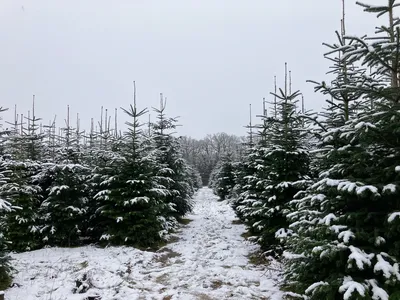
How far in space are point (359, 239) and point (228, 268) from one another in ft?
14.2

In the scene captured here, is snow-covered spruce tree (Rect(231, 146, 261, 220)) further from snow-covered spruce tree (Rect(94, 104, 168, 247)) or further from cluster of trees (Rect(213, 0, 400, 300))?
cluster of trees (Rect(213, 0, 400, 300))

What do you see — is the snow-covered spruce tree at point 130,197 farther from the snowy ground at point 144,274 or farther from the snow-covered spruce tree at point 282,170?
the snow-covered spruce tree at point 282,170

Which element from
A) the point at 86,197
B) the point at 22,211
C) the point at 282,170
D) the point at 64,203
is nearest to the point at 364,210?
the point at 282,170

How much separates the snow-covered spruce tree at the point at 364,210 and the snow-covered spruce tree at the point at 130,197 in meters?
6.40

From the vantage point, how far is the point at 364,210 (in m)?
4.59

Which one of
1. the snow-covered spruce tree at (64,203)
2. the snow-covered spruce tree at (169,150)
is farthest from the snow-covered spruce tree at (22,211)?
the snow-covered spruce tree at (169,150)

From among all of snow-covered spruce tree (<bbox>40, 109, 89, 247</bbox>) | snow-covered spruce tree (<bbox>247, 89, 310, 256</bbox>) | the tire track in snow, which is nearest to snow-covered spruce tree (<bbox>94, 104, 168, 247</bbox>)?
snow-covered spruce tree (<bbox>40, 109, 89, 247</bbox>)

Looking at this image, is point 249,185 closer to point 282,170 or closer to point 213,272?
point 282,170

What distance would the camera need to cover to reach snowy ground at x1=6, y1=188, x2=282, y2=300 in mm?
6176

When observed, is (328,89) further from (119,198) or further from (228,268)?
→ (119,198)

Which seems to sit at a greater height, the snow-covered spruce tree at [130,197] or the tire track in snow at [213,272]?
the snow-covered spruce tree at [130,197]

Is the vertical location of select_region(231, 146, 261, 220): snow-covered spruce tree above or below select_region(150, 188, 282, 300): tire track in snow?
above

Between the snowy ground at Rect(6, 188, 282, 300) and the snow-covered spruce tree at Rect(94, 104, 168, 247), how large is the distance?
2.18 feet

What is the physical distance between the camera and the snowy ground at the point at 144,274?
6176mm
